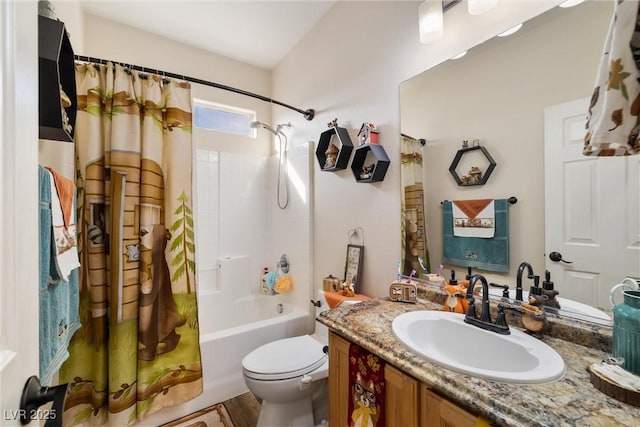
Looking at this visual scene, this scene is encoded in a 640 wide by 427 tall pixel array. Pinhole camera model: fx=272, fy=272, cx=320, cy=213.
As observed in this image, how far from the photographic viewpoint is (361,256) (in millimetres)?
1746

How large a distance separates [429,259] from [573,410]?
0.83m

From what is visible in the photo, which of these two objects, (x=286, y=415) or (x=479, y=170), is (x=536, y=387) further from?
(x=286, y=415)

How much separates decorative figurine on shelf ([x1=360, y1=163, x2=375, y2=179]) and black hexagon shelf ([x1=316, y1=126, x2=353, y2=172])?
0.61 ft

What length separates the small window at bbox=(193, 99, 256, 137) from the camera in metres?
2.60

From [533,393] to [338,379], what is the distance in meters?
0.67

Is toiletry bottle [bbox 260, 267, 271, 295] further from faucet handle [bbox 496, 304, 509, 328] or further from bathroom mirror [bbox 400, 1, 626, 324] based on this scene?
faucet handle [bbox 496, 304, 509, 328]

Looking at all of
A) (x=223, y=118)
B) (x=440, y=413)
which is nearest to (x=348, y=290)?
(x=440, y=413)

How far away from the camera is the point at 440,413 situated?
73 centimetres

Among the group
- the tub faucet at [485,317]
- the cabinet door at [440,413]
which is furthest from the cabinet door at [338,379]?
the tub faucet at [485,317]

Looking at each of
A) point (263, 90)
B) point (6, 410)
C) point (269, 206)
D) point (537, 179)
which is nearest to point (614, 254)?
point (537, 179)

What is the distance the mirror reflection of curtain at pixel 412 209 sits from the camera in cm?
143

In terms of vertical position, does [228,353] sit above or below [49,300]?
below

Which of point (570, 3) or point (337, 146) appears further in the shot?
point (337, 146)

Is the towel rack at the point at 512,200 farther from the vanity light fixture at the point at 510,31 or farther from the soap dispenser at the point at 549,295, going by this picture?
the vanity light fixture at the point at 510,31
